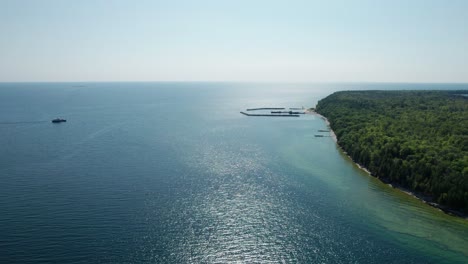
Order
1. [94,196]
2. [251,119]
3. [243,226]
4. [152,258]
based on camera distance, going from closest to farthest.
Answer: [152,258] → [243,226] → [94,196] → [251,119]

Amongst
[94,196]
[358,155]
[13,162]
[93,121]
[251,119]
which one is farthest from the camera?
[251,119]

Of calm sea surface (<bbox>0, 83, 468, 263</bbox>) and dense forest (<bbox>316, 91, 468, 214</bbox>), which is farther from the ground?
dense forest (<bbox>316, 91, 468, 214</bbox>)

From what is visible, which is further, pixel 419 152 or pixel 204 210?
pixel 419 152

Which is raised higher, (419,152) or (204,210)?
(419,152)

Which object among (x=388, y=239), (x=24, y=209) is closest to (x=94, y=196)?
(x=24, y=209)

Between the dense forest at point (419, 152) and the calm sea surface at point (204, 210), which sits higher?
the dense forest at point (419, 152)

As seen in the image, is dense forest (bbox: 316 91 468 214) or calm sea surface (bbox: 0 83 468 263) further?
dense forest (bbox: 316 91 468 214)

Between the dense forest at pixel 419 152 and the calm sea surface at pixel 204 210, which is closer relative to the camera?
the calm sea surface at pixel 204 210

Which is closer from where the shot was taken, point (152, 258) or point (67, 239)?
point (152, 258)

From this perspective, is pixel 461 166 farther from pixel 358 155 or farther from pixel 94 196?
pixel 94 196

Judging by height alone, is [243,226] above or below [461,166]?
below
